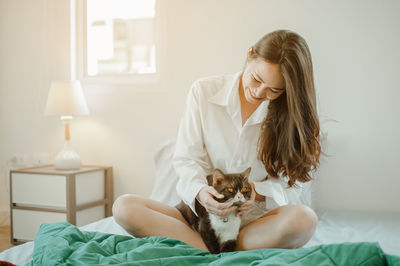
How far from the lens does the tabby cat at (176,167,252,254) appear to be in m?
1.33

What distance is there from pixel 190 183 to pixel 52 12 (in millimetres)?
2121

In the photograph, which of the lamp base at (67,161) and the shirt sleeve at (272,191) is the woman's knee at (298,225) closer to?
the shirt sleeve at (272,191)

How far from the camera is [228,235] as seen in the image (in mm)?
1376

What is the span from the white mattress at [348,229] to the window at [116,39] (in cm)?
137

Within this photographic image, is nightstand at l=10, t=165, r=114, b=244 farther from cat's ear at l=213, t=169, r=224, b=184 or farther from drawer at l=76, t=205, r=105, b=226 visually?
cat's ear at l=213, t=169, r=224, b=184

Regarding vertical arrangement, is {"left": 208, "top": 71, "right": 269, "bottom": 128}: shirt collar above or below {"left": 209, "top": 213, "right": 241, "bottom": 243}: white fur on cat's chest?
above

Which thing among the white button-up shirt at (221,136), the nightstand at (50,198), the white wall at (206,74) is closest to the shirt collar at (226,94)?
the white button-up shirt at (221,136)

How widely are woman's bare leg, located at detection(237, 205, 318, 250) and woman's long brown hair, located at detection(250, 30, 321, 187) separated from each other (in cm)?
19

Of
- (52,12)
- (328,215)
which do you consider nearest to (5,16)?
(52,12)

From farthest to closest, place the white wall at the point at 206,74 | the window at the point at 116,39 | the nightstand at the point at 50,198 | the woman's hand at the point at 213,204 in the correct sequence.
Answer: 1. the window at the point at 116,39
2. the nightstand at the point at 50,198
3. the white wall at the point at 206,74
4. the woman's hand at the point at 213,204

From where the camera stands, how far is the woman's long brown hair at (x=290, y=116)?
132cm

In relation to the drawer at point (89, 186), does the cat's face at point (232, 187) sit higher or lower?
higher

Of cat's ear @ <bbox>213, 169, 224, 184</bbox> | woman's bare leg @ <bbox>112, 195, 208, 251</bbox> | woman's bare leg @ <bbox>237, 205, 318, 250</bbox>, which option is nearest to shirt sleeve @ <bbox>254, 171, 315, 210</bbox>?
woman's bare leg @ <bbox>237, 205, 318, 250</bbox>

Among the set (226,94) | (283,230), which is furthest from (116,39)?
(283,230)
